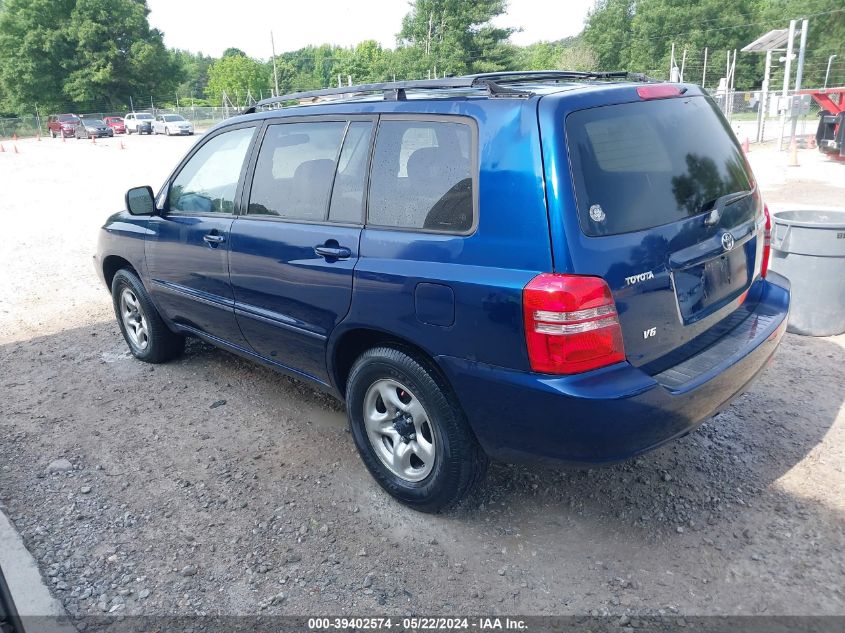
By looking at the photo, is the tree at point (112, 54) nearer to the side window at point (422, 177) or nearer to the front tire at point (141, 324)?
the front tire at point (141, 324)

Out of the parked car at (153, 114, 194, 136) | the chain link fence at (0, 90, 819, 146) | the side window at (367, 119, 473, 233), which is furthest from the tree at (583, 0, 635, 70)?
the side window at (367, 119, 473, 233)

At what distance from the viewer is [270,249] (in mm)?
3570

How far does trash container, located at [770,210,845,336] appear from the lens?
484cm

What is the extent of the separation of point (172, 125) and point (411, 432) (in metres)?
45.2

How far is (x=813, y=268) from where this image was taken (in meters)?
4.90

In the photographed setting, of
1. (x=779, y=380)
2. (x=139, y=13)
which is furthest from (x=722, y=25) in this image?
(x=779, y=380)

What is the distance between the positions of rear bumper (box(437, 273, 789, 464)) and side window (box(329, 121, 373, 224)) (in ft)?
3.10

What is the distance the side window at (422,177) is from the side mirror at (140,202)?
2115 millimetres

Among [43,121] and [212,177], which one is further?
[43,121]

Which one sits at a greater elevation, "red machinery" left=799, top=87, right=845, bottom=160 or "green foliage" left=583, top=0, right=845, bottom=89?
"green foliage" left=583, top=0, right=845, bottom=89

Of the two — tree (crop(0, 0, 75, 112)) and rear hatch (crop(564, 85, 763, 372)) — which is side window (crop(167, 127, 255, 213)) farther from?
tree (crop(0, 0, 75, 112))

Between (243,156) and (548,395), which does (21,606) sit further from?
(243,156)

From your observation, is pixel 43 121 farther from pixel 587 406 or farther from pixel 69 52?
pixel 587 406

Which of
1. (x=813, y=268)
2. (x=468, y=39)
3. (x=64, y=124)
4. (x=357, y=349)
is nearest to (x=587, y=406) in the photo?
(x=357, y=349)
